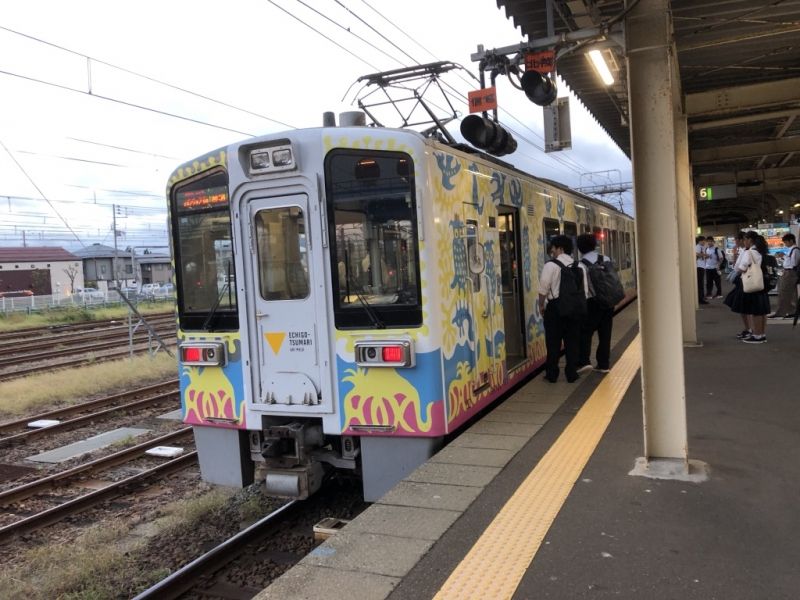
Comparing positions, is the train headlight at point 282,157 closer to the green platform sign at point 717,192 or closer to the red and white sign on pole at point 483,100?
the red and white sign on pole at point 483,100

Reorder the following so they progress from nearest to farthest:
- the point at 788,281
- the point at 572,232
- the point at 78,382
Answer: the point at 572,232
the point at 788,281
the point at 78,382

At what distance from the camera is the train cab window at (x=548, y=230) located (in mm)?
7964

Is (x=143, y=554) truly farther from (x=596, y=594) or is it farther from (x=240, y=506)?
(x=596, y=594)

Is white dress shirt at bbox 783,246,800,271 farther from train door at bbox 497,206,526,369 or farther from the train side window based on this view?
the train side window

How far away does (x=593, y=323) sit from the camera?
24.5ft

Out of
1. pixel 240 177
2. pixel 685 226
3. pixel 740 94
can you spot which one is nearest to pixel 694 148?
pixel 740 94

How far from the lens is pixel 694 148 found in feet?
52.0

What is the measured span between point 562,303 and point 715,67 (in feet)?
17.3

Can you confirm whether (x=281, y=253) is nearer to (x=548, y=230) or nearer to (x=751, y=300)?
(x=548, y=230)

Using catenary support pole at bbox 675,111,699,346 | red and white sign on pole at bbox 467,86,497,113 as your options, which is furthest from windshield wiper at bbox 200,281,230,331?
catenary support pole at bbox 675,111,699,346

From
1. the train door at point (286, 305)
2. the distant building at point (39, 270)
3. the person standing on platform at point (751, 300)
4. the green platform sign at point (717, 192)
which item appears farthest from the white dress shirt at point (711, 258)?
the distant building at point (39, 270)

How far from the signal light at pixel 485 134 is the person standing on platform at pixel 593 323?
1.49 m

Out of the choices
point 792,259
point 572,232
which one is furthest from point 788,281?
point 572,232

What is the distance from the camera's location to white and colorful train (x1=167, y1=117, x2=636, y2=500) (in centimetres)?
457
